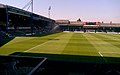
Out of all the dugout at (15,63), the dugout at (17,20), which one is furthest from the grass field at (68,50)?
the dugout at (17,20)

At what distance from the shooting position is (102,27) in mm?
153000

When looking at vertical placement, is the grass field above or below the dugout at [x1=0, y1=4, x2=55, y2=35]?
below

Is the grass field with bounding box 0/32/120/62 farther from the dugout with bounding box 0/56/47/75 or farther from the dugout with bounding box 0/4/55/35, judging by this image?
the dugout with bounding box 0/4/55/35

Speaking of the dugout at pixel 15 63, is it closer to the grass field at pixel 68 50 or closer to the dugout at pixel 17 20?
the grass field at pixel 68 50

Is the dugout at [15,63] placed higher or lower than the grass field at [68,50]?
higher

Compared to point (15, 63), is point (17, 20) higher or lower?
higher

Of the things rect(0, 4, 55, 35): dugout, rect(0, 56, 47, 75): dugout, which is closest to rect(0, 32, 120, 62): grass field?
rect(0, 56, 47, 75): dugout

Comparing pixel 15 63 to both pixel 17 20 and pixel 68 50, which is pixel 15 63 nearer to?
pixel 68 50

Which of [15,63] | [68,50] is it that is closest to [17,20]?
[68,50]

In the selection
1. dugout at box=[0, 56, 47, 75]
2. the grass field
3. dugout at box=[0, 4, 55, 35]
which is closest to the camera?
dugout at box=[0, 56, 47, 75]

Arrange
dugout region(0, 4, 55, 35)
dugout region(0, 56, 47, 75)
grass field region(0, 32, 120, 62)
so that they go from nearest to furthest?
1. dugout region(0, 56, 47, 75)
2. grass field region(0, 32, 120, 62)
3. dugout region(0, 4, 55, 35)

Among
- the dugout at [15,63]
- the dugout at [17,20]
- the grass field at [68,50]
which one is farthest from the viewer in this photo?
the dugout at [17,20]

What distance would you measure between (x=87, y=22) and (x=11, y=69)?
507 feet

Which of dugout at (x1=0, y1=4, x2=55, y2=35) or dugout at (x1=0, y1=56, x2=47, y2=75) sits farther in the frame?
dugout at (x1=0, y1=4, x2=55, y2=35)
